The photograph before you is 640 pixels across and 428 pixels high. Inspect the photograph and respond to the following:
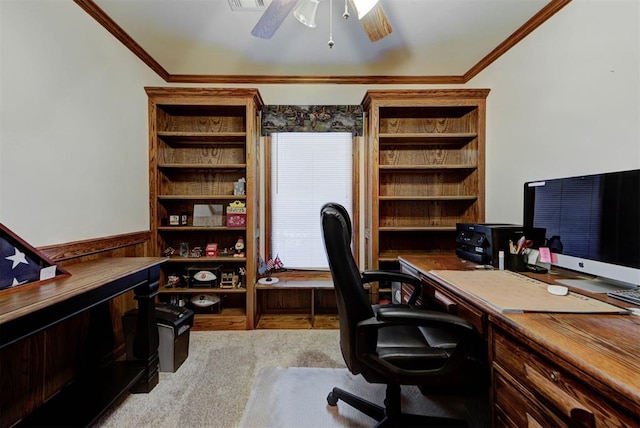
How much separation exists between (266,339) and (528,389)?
1.88m

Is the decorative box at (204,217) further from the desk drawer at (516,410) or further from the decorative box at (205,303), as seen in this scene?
the desk drawer at (516,410)

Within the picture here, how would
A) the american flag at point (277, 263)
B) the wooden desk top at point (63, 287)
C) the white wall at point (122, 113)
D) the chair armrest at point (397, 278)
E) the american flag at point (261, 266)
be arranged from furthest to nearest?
the american flag at point (277, 263), the american flag at point (261, 266), the chair armrest at point (397, 278), the white wall at point (122, 113), the wooden desk top at point (63, 287)

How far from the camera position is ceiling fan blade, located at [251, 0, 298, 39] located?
141 centimetres

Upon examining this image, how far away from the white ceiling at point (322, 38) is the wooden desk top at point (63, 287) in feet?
5.55

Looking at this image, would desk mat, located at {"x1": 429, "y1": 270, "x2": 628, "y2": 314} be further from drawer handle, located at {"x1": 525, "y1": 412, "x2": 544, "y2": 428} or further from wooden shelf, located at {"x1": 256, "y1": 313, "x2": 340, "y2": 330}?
wooden shelf, located at {"x1": 256, "y1": 313, "x2": 340, "y2": 330}

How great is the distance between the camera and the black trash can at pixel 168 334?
1803mm

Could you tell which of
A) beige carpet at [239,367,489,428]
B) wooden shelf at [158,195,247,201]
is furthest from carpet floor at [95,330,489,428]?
wooden shelf at [158,195,247,201]

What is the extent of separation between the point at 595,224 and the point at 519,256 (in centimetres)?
41

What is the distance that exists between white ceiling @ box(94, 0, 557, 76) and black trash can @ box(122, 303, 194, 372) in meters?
2.10

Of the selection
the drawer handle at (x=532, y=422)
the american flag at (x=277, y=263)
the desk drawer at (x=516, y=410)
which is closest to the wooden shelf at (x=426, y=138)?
the american flag at (x=277, y=263)

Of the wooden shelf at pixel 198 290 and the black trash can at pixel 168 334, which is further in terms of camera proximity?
the wooden shelf at pixel 198 290

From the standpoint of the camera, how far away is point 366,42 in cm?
205

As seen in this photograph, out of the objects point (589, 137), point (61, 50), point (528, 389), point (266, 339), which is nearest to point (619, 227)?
point (589, 137)

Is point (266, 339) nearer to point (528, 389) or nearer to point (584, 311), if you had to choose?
point (528, 389)
